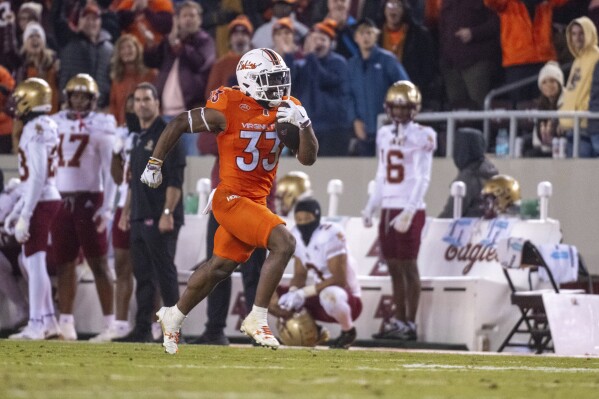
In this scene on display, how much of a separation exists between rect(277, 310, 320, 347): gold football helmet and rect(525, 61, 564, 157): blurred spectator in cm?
351

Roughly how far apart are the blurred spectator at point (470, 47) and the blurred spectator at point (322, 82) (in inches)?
44.3

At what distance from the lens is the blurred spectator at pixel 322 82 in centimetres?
1634

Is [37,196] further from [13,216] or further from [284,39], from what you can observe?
[284,39]

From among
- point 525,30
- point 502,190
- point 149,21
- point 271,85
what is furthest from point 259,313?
point 149,21

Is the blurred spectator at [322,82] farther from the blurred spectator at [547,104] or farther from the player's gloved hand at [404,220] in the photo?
the player's gloved hand at [404,220]

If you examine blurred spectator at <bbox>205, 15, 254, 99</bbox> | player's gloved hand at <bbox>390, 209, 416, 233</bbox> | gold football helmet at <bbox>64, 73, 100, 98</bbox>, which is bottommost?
player's gloved hand at <bbox>390, 209, 416, 233</bbox>

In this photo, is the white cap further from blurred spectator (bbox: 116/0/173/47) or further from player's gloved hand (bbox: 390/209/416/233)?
blurred spectator (bbox: 116/0/173/47)

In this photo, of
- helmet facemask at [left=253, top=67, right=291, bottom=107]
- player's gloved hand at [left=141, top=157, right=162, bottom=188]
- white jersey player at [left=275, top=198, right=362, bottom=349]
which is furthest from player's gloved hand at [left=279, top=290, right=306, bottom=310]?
player's gloved hand at [left=141, top=157, right=162, bottom=188]

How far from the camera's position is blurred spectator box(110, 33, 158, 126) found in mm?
16672

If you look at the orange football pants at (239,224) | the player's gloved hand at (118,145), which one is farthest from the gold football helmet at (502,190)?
the orange football pants at (239,224)

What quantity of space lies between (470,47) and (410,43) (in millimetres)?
737

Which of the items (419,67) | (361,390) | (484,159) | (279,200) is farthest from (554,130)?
(361,390)

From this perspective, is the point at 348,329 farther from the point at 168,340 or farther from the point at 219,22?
the point at 219,22

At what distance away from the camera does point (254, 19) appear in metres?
18.7
